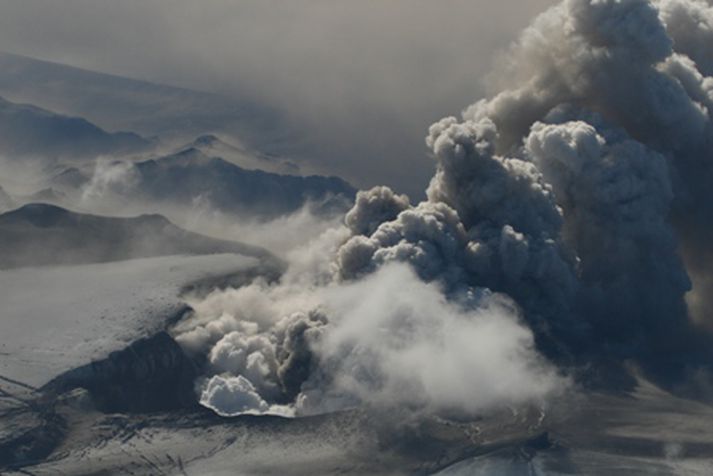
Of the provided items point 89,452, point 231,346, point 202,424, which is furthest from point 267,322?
point 89,452

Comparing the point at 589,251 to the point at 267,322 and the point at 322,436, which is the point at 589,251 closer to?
the point at 267,322

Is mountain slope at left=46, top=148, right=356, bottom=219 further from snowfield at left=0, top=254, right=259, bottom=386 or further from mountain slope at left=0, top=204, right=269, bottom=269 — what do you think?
snowfield at left=0, top=254, right=259, bottom=386

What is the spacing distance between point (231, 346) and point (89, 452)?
18.5 m


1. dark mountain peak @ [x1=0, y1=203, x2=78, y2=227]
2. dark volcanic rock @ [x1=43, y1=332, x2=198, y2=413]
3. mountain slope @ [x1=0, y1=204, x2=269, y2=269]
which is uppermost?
dark mountain peak @ [x1=0, y1=203, x2=78, y2=227]

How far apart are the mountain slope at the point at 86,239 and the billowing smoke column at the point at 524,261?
1650 cm

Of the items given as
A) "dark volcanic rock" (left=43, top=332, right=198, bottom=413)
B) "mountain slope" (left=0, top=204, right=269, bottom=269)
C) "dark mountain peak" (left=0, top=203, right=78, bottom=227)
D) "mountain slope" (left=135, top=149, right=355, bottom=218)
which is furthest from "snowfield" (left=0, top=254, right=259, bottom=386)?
"mountain slope" (left=135, top=149, right=355, bottom=218)

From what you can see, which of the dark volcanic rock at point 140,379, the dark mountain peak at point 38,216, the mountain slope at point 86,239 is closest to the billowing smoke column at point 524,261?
the dark volcanic rock at point 140,379

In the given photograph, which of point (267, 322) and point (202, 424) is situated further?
point (267, 322)

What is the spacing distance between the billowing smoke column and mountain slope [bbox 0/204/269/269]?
54.1 ft

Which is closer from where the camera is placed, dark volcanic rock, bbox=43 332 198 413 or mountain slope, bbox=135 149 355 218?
dark volcanic rock, bbox=43 332 198 413

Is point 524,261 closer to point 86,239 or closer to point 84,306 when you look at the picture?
point 84,306

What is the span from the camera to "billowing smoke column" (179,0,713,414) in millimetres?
87812

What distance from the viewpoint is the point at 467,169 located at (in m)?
102

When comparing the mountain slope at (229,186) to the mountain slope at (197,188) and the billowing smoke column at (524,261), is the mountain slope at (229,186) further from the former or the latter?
the billowing smoke column at (524,261)
